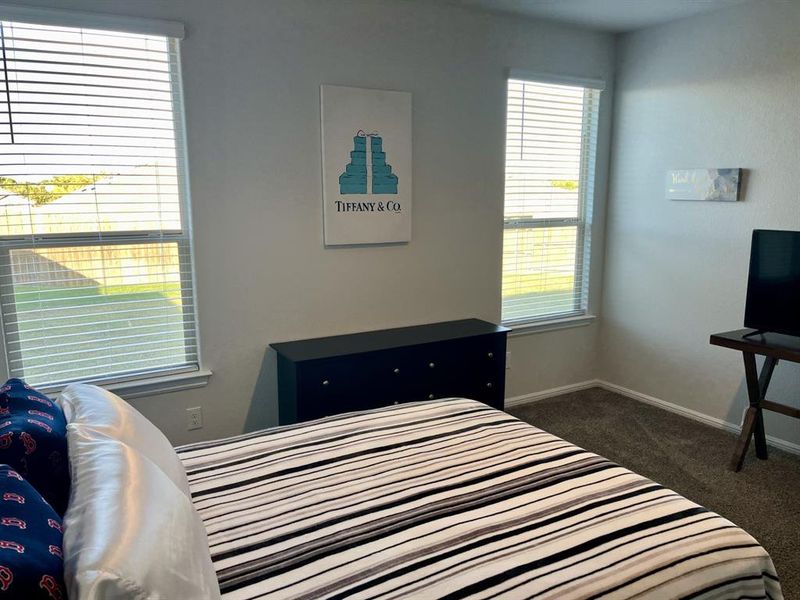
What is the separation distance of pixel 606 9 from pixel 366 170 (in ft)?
5.80

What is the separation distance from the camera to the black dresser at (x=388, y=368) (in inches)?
114

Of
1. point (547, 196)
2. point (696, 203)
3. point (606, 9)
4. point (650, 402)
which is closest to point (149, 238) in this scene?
point (547, 196)

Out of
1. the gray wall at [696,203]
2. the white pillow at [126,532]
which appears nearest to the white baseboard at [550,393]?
the gray wall at [696,203]

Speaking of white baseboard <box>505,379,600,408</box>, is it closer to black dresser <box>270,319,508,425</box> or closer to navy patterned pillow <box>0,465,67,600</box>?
black dresser <box>270,319,508,425</box>

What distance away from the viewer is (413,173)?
3443 millimetres

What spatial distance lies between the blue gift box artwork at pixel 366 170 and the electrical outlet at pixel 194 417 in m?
1.39

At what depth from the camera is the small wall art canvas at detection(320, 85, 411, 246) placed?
124 inches

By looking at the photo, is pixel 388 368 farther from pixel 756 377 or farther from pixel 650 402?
pixel 650 402

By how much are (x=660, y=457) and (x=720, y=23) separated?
260cm

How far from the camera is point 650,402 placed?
4145mm

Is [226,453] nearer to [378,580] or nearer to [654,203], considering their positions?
[378,580]

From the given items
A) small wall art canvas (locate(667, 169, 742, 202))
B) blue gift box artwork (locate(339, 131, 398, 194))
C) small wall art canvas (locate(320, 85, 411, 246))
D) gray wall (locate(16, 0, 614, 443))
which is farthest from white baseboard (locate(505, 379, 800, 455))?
blue gift box artwork (locate(339, 131, 398, 194))

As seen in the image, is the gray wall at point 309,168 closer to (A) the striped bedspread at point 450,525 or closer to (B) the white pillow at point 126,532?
(A) the striped bedspread at point 450,525

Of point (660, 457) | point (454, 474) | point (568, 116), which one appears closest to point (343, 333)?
point (454, 474)
